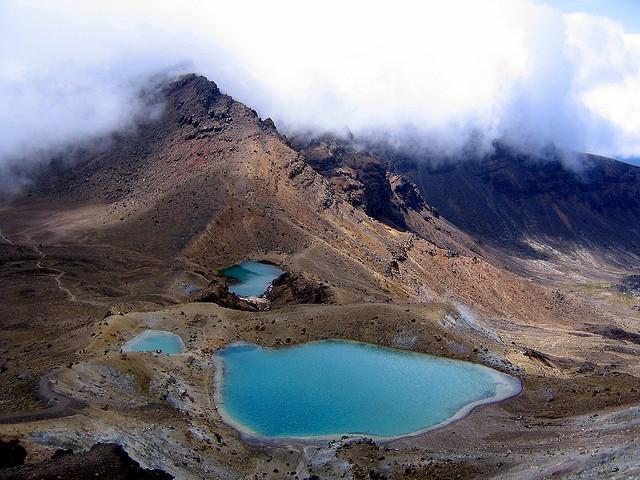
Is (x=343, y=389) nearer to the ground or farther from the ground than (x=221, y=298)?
farther from the ground

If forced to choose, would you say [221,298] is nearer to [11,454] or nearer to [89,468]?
[11,454]

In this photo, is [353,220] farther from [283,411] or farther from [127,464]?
[127,464]

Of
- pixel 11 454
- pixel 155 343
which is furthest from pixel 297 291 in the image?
pixel 11 454

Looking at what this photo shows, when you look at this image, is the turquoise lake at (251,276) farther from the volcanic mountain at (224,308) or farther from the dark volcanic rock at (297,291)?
the dark volcanic rock at (297,291)

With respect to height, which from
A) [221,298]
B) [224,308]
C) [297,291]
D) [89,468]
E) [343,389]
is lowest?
[221,298]

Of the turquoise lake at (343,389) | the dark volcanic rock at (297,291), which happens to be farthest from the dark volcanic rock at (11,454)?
the dark volcanic rock at (297,291)

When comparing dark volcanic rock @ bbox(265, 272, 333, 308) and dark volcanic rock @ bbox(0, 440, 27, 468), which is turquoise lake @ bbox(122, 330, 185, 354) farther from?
dark volcanic rock @ bbox(0, 440, 27, 468)
